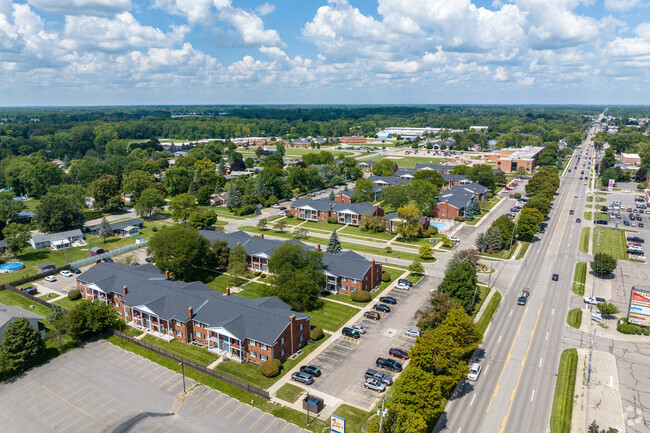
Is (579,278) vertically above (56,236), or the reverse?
(56,236)

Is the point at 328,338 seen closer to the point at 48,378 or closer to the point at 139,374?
the point at 139,374

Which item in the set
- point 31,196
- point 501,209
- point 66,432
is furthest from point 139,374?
point 31,196

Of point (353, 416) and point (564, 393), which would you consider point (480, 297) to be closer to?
point (564, 393)

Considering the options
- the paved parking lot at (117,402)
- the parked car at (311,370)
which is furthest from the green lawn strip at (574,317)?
the paved parking lot at (117,402)

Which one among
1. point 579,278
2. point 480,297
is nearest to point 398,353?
point 480,297

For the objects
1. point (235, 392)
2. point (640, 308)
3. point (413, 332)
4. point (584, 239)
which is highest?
point (640, 308)
